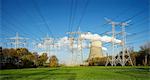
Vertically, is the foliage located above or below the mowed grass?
above

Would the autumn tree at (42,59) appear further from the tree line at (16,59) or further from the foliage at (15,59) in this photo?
the foliage at (15,59)

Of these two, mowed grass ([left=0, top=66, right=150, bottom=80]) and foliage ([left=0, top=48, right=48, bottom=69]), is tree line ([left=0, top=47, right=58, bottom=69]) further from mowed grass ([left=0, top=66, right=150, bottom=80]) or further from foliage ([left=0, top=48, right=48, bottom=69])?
mowed grass ([left=0, top=66, right=150, bottom=80])

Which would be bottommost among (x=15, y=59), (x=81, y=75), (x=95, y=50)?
(x=81, y=75)

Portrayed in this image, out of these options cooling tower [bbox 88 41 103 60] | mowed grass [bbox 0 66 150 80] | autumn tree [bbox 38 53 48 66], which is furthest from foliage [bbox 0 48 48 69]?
cooling tower [bbox 88 41 103 60]

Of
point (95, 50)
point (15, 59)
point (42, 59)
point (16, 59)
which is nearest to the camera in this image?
point (15, 59)

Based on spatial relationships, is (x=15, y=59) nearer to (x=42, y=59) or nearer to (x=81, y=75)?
(x=42, y=59)

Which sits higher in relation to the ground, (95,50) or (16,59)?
(95,50)

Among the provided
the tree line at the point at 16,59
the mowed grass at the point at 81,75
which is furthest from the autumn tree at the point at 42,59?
the mowed grass at the point at 81,75

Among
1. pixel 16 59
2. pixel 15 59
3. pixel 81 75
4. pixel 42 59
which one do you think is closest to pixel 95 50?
pixel 42 59

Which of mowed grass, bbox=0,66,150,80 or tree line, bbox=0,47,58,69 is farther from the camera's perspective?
tree line, bbox=0,47,58,69

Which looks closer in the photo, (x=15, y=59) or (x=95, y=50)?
(x=15, y=59)

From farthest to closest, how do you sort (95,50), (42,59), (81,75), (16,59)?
(95,50), (42,59), (16,59), (81,75)

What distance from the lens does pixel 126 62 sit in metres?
60.8

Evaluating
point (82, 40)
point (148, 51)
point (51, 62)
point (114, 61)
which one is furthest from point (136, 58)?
point (51, 62)
